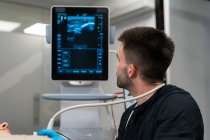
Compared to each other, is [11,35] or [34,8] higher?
[34,8]

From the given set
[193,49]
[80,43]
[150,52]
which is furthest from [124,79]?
[193,49]

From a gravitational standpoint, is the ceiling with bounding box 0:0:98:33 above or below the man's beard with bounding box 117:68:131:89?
above

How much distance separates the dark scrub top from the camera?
1.02 m

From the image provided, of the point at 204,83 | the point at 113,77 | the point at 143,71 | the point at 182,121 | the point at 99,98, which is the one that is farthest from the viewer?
the point at 113,77

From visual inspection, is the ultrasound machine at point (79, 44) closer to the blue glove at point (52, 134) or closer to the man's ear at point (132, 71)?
the man's ear at point (132, 71)

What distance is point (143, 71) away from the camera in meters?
1.32

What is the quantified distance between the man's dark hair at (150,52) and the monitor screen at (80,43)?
A: 26cm

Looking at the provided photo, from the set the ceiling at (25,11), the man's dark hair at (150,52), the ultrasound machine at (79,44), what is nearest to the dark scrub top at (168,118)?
the man's dark hair at (150,52)

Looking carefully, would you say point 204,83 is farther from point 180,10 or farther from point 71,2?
point 71,2

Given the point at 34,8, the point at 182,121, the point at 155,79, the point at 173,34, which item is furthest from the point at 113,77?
the point at 182,121

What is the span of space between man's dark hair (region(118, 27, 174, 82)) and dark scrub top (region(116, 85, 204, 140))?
110 mm

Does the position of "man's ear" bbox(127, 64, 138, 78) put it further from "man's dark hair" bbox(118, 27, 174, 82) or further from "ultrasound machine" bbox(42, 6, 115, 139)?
"ultrasound machine" bbox(42, 6, 115, 139)

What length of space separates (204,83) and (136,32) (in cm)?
133

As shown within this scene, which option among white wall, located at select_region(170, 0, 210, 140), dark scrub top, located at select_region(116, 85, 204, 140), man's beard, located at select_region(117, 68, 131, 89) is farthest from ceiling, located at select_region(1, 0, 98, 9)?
dark scrub top, located at select_region(116, 85, 204, 140)
